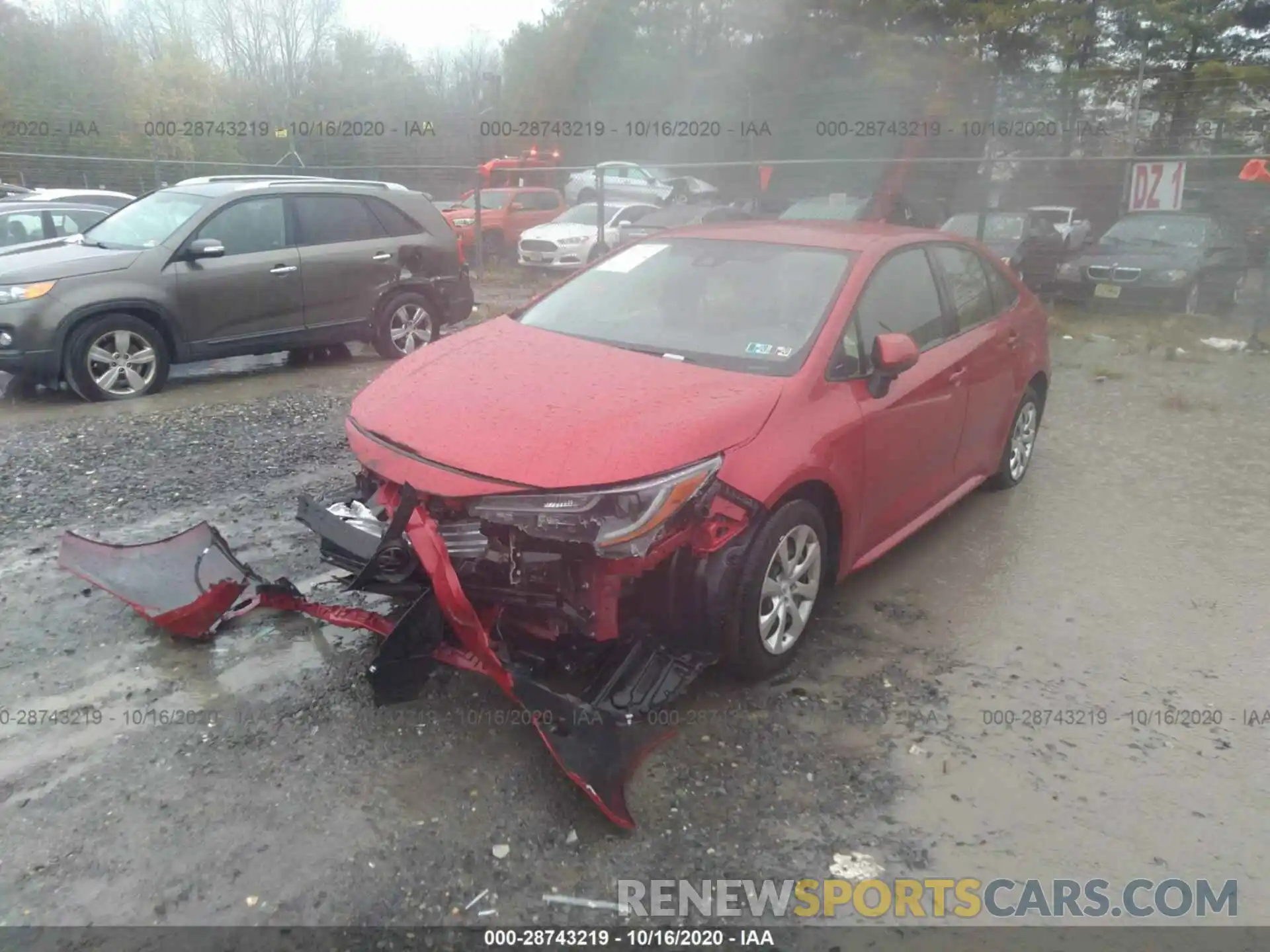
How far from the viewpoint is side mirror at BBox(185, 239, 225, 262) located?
26.4ft

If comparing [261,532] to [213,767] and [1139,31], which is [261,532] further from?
[1139,31]

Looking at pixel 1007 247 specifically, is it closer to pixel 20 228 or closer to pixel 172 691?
pixel 20 228

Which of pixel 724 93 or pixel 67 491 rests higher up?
pixel 724 93

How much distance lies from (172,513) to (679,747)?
3.33 m

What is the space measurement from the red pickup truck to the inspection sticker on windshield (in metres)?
14.8

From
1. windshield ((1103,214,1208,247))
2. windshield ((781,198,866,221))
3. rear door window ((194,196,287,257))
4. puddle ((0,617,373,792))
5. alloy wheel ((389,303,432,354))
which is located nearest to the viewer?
puddle ((0,617,373,792))

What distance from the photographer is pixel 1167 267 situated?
1277cm

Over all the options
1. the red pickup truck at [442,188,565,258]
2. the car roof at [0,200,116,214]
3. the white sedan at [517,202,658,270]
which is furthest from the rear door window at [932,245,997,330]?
the red pickup truck at [442,188,565,258]

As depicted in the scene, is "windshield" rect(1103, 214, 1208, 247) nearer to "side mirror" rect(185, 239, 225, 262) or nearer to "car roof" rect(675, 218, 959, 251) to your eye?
"car roof" rect(675, 218, 959, 251)

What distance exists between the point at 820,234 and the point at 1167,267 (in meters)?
10.1

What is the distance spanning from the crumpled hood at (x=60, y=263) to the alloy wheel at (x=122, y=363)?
0.50m

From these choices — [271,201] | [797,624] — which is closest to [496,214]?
[271,201]

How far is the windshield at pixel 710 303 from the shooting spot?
4.12 meters

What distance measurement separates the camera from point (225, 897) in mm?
2697
